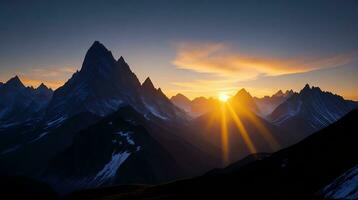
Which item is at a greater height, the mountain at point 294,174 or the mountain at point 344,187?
the mountain at point 294,174

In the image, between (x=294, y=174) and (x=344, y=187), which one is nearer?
Result: (x=344, y=187)

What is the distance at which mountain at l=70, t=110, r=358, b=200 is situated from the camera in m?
72.4

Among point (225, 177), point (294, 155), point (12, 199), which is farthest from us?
point (12, 199)

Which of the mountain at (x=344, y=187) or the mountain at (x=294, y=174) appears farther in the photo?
the mountain at (x=294, y=174)

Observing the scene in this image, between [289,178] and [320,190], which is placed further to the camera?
[289,178]

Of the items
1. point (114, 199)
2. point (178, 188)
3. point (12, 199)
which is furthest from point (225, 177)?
point (12, 199)

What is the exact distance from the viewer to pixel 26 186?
192125 mm

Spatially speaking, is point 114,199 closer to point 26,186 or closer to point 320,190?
point 320,190

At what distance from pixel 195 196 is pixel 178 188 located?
2031 cm

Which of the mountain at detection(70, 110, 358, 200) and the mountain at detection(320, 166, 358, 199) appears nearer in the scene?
the mountain at detection(320, 166, 358, 199)

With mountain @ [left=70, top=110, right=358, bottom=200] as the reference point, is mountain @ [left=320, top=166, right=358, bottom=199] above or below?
below

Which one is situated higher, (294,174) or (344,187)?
(294,174)

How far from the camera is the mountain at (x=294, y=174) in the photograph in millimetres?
72375

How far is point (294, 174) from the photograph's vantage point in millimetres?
82500
